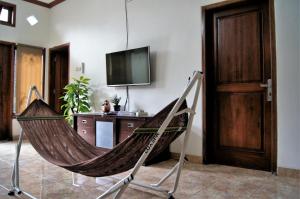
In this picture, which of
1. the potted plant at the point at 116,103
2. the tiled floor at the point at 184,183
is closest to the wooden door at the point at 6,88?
the tiled floor at the point at 184,183

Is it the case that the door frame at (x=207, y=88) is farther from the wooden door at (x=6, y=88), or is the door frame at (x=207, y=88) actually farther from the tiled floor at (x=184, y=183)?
the wooden door at (x=6, y=88)

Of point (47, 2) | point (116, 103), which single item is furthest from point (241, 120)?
point (47, 2)

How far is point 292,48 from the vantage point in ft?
8.27

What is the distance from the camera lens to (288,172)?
2512 millimetres

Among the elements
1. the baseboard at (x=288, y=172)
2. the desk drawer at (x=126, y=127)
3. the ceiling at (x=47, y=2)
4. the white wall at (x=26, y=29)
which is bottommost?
the baseboard at (x=288, y=172)

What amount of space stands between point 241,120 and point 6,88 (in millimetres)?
4648

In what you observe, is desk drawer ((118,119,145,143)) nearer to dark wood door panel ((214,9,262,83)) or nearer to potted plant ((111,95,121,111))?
potted plant ((111,95,121,111))

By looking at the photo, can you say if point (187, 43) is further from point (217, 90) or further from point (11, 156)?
point (11, 156)

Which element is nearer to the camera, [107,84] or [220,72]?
[220,72]

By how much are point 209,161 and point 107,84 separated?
6.92ft

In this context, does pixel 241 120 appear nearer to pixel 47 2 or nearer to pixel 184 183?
pixel 184 183

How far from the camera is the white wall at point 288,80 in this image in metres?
2.49

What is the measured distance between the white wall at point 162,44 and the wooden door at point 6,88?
948 millimetres

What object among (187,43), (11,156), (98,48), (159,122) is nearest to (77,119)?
(11,156)
